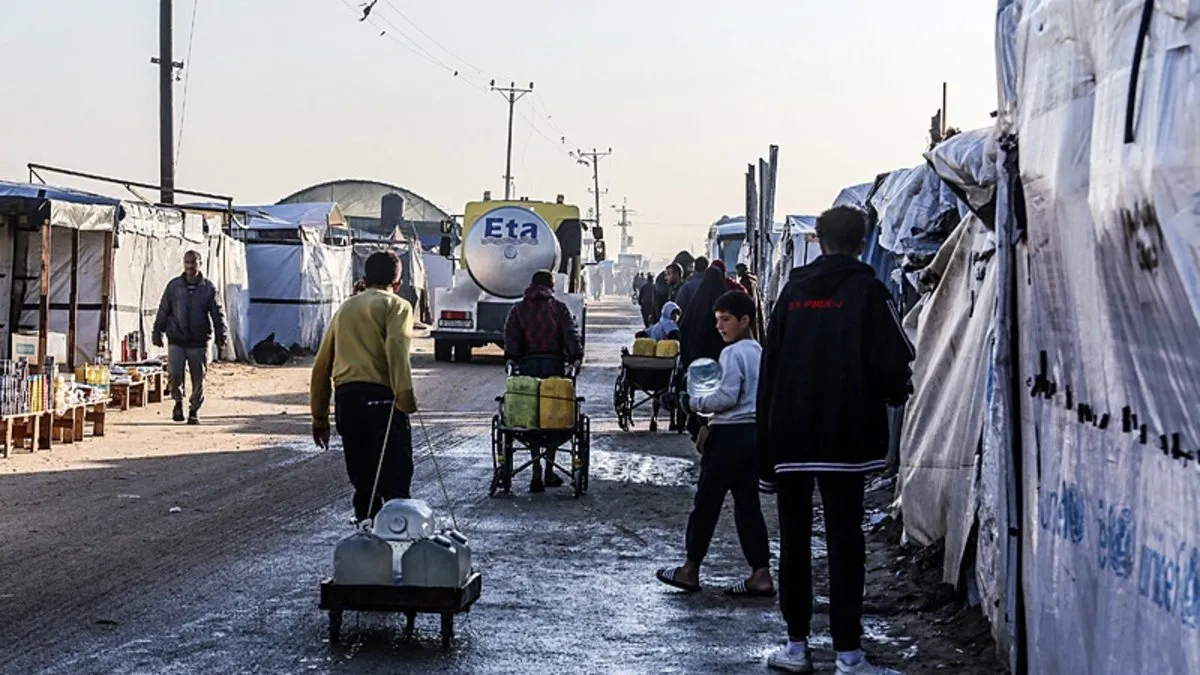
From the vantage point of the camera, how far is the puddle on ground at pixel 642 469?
550 inches

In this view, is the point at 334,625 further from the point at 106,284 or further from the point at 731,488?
the point at 106,284

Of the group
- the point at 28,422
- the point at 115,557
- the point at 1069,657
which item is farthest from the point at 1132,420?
the point at 28,422

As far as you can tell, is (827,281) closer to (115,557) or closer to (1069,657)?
(1069,657)

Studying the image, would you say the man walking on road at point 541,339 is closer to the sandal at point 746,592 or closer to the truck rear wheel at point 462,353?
the sandal at point 746,592

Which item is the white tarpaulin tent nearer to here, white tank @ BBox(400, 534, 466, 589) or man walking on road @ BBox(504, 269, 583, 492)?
man walking on road @ BBox(504, 269, 583, 492)

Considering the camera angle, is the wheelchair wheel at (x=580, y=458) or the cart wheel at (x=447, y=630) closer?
the cart wheel at (x=447, y=630)

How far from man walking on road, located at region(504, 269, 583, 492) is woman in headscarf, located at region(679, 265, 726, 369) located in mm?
921

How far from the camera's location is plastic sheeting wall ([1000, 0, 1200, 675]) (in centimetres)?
390

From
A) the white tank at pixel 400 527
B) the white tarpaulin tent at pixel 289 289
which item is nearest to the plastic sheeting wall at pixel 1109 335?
the white tank at pixel 400 527

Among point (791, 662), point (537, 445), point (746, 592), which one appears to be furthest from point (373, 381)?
point (537, 445)

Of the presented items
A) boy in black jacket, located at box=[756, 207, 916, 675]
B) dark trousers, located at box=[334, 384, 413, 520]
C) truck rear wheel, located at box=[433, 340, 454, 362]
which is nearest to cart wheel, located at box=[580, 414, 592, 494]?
dark trousers, located at box=[334, 384, 413, 520]

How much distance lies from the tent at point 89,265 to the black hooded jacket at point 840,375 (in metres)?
14.5

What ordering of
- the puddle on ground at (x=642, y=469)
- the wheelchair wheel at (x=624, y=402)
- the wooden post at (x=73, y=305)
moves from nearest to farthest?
the puddle on ground at (x=642, y=469) → the wheelchair wheel at (x=624, y=402) → the wooden post at (x=73, y=305)

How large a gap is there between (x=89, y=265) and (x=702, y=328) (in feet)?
43.3
